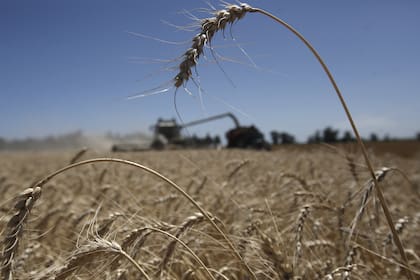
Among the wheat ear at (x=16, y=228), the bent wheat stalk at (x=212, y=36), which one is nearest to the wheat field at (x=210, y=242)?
the wheat ear at (x=16, y=228)

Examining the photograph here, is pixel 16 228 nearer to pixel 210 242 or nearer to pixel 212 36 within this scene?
pixel 212 36

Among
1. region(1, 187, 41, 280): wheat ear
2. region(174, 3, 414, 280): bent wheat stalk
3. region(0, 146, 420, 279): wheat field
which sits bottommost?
region(0, 146, 420, 279): wheat field

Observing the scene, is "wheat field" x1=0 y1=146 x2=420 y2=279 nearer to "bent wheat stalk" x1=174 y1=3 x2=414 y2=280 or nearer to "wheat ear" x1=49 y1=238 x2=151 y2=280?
"wheat ear" x1=49 y1=238 x2=151 y2=280

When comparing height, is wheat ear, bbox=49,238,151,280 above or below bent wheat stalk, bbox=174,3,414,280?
below

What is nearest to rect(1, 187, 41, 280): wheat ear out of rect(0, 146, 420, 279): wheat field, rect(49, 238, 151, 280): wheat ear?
rect(0, 146, 420, 279): wheat field

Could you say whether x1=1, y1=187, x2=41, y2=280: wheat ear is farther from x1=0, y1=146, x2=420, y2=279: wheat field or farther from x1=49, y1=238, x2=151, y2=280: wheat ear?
x1=49, y1=238, x2=151, y2=280: wheat ear

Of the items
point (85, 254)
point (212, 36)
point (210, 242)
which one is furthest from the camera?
point (210, 242)

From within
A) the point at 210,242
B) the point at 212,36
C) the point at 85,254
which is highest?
the point at 212,36

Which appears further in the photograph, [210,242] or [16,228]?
[210,242]

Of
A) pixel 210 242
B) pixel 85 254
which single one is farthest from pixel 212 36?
pixel 210 242

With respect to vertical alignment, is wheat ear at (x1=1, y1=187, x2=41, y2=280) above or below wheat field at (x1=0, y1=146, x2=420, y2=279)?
above

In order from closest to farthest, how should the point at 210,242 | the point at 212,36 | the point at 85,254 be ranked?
the point at 85,254, the point at 212,36, the point at 210,242

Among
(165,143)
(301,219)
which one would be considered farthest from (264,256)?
(165,143)

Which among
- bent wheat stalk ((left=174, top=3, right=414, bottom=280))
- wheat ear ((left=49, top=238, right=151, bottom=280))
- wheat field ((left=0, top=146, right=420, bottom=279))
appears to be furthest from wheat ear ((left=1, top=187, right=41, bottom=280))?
bent wheat stalk ((left=174, top=3, right=414, bottom=280))
